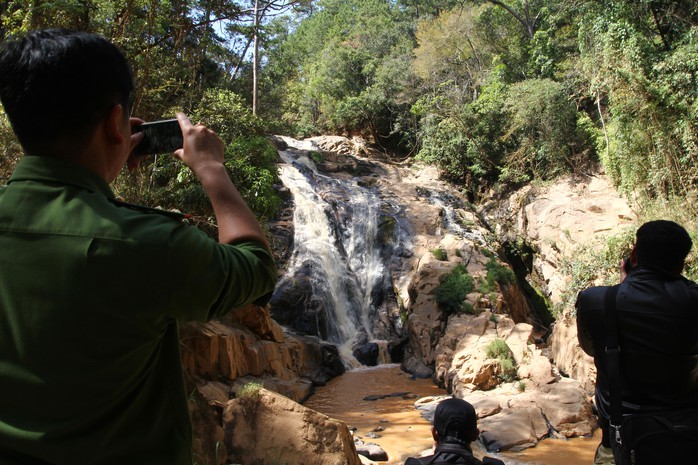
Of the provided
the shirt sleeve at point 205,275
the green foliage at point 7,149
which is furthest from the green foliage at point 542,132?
the shirt sleeve at point 205,275

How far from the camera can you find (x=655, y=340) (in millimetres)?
2352

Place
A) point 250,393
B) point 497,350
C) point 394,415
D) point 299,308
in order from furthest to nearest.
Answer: point 299,308 → point 497,350 → point 394,415 → point 250,393

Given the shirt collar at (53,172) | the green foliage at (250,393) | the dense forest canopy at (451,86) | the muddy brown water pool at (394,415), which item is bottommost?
the muddy brown water pool at (394,415)

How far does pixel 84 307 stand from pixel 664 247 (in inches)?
95.0

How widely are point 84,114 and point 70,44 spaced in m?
0.13

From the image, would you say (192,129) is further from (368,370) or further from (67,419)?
(368,370)

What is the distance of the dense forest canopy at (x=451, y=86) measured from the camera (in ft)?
34.2

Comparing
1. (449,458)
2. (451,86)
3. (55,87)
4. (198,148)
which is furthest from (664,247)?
(451,86)

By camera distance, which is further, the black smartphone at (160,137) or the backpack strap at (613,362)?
the backpack strap at (613,362)

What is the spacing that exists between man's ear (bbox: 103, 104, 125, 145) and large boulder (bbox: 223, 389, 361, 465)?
13.6 feet

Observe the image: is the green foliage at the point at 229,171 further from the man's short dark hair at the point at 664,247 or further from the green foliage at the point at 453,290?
the man's short dark hair at the point at 664,247

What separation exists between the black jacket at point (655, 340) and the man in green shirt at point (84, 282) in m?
1.93

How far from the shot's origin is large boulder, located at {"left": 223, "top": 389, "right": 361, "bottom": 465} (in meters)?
4.75

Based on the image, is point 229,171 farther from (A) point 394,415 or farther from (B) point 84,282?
(B) point 84,282
